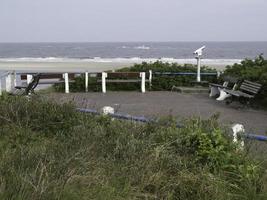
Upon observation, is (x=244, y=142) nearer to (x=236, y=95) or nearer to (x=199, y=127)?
(x=199, y=127)

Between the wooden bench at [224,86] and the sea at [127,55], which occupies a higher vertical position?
the wooden bench at [224,86]

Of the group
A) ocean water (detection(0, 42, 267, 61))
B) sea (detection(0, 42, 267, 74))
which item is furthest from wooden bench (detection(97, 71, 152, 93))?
ocean water (detection(0, 42, 267, 61))

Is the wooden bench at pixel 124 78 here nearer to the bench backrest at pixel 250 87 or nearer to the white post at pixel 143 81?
the white post at pixel 143 81

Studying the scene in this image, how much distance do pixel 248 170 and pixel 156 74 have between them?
46.3 feet

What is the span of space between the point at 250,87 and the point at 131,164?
9786mm

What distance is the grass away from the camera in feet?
14.9

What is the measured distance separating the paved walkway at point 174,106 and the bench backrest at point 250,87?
0.58 metres

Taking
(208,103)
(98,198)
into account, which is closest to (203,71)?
(208,103)

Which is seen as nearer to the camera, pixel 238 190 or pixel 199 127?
pixel 238 190

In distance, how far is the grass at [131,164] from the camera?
455 centimetres

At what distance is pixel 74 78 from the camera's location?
1877cm

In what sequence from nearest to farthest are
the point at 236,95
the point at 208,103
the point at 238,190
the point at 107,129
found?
1. the point at 238,190
2. the point at 107,129
3. the point at 236,95
4. the point at 208,103

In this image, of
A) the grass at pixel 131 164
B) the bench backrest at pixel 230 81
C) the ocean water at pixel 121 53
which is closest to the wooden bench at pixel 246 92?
the bench backrest at pixel 230 81

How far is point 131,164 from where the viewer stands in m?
5.22
